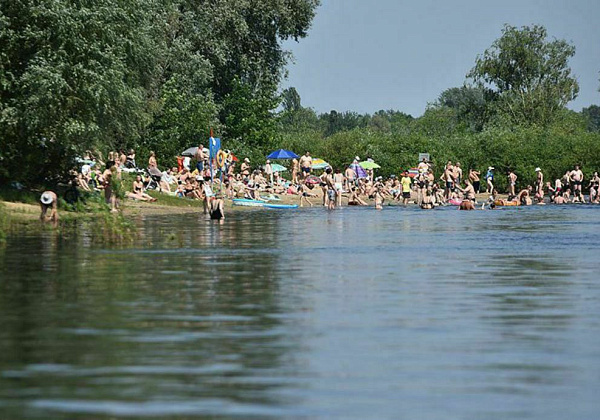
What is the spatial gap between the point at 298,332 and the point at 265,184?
47518 millimetres

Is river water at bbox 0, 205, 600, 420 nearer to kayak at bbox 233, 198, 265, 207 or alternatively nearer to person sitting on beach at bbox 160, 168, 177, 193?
person sitting on beach at bbox 160, 168, 177, 193

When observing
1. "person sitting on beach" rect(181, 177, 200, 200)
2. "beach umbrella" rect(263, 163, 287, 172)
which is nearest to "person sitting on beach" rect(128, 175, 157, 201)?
"person sitting on beach" rect(181, 177, 200, 200)

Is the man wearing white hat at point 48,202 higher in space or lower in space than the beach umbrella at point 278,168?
lower

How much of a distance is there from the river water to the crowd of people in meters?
17.9

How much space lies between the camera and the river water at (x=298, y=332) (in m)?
→ 9.35

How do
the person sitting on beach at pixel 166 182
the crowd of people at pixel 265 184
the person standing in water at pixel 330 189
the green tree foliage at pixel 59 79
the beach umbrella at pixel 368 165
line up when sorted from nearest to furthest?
1. the green tree foliage at pixel 59 79
2. the crowd of people at pixel 265 184
3. the person sitting on beach at pixel 166 182
4. the person standing in water at pixel 330 189
5. the beach umbrella at pixel 368 165

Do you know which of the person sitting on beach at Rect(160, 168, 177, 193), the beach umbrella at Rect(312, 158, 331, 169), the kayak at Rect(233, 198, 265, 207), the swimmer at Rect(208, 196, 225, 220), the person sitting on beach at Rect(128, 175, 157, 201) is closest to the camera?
the swimmer at Rect(208, 196, 225, 220)

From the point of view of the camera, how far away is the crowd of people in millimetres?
44125

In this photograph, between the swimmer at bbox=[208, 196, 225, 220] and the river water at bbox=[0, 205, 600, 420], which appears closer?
the river water at bbox=[0, 205, 600, 420]

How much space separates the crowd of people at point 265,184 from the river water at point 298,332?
1789cm

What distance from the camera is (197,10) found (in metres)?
73.7

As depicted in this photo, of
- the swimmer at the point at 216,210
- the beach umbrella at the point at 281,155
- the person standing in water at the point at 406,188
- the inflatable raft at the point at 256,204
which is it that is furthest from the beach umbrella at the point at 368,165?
the swimmer at the point at 216,210

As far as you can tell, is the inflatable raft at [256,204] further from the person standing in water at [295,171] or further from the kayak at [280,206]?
the person standing in water at [295,171]

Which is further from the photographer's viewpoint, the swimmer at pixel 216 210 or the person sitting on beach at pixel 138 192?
the person sitting on beach at pixel 138 192
